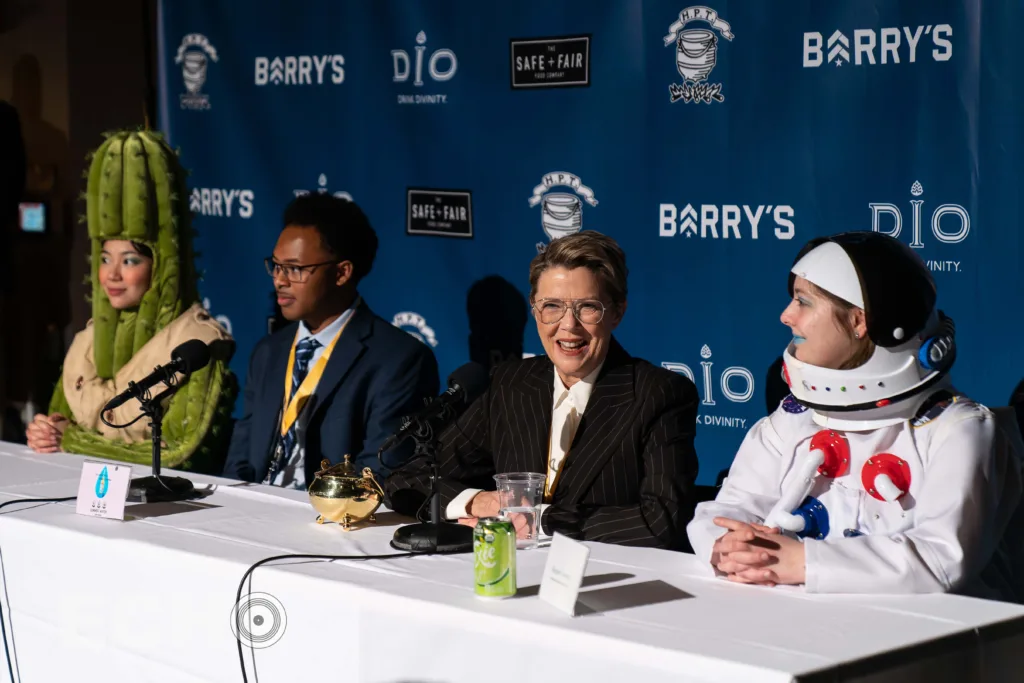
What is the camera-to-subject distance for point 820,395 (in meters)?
2.26

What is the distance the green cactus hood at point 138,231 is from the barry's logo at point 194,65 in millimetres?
1198

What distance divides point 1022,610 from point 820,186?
1811 millimetres

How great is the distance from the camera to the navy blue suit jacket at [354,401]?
3.51 m

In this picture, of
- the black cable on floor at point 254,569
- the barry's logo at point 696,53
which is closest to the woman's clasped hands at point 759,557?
the black cable on floor at point 254,569

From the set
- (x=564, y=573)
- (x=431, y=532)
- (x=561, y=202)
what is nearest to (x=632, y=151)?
(x=561, y=202)

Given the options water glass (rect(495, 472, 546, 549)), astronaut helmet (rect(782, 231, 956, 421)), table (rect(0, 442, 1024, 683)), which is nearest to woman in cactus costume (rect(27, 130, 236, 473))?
table (rect(0, 442, 1024, 683))

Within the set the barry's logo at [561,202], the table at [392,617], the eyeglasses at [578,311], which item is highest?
the barry's logo at [561,202]

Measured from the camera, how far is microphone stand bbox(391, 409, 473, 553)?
233cm

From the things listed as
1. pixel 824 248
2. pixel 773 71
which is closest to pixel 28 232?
pixel 773 71

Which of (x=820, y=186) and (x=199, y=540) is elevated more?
(x=820, y=186)

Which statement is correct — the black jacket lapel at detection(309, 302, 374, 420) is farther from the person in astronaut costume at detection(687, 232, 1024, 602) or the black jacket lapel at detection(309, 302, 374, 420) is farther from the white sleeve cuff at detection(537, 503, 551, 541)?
the person in astronaut costume at detection(687, 232, 1024, 602)

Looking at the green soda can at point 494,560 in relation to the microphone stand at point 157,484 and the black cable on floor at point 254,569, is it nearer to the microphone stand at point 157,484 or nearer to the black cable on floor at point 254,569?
the black cable on floor at point 254,569

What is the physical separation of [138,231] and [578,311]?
1.63 m

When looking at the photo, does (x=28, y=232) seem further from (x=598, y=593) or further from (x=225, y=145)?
(x=598, y=593)
